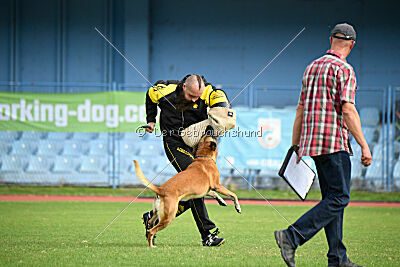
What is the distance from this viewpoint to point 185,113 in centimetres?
668

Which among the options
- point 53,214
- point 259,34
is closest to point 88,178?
point 53,214

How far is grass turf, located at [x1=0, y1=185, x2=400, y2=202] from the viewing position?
47.4ft

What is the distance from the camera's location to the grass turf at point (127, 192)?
1445 centimetres

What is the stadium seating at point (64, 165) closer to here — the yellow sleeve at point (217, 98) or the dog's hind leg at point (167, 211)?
the yellow sleeve at point (217, 98)

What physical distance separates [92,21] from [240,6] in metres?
4.83

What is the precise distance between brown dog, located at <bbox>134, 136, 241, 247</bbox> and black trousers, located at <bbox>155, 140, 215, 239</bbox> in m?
0.20

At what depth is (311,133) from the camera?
498cm

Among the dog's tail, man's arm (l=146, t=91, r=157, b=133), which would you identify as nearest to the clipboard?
the dog's tail

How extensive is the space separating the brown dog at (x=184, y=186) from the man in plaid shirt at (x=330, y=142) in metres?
1.44

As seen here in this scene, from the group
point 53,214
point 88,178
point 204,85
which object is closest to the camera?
point 204,85

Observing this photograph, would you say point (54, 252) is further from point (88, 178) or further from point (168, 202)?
point (88, 178)

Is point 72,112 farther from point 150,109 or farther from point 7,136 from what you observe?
point 150,109

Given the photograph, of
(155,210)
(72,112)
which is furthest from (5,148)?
(155,210)

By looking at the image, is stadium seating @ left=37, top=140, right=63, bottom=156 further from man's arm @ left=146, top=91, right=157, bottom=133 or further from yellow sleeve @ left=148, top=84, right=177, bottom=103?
yellow sleeve @ left=148, top=84, right=177, bottom=103
